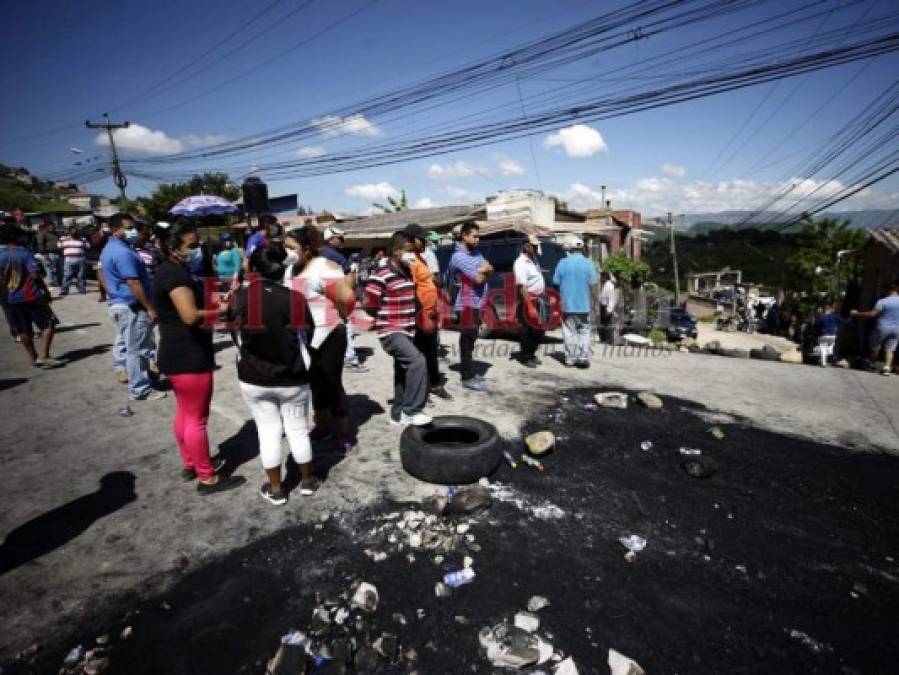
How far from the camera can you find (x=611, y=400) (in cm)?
552

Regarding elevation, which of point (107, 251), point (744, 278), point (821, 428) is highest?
point (107, 251)

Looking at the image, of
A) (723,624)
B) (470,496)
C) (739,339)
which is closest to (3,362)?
(470,496)

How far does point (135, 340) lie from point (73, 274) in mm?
11364

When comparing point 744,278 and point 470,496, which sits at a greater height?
point 470,496

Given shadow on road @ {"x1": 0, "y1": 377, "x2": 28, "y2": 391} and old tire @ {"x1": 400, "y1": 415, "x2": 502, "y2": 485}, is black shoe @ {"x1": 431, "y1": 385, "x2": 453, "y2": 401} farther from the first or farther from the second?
shadow on road @ {"x1": 0, "y1": 377, "x2": 28, "y2": 391}

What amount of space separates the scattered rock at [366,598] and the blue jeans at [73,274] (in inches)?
593

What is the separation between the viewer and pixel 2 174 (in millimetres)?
89250

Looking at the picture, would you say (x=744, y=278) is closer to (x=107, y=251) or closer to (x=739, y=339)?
(x=739, y=339)

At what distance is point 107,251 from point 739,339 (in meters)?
28.1

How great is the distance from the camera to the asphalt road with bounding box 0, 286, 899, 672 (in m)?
2.68

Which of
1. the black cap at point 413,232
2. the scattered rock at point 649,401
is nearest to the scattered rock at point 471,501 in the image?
the black cap at point 413,232

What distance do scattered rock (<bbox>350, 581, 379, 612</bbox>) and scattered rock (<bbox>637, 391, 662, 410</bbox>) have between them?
4278mm

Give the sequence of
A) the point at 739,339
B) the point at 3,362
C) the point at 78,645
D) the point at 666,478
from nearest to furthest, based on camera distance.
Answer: the point at 78,645, the point at 666,478, the point at 3,362, the point at 739,339

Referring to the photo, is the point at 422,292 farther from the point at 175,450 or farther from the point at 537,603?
the point at 537,603
